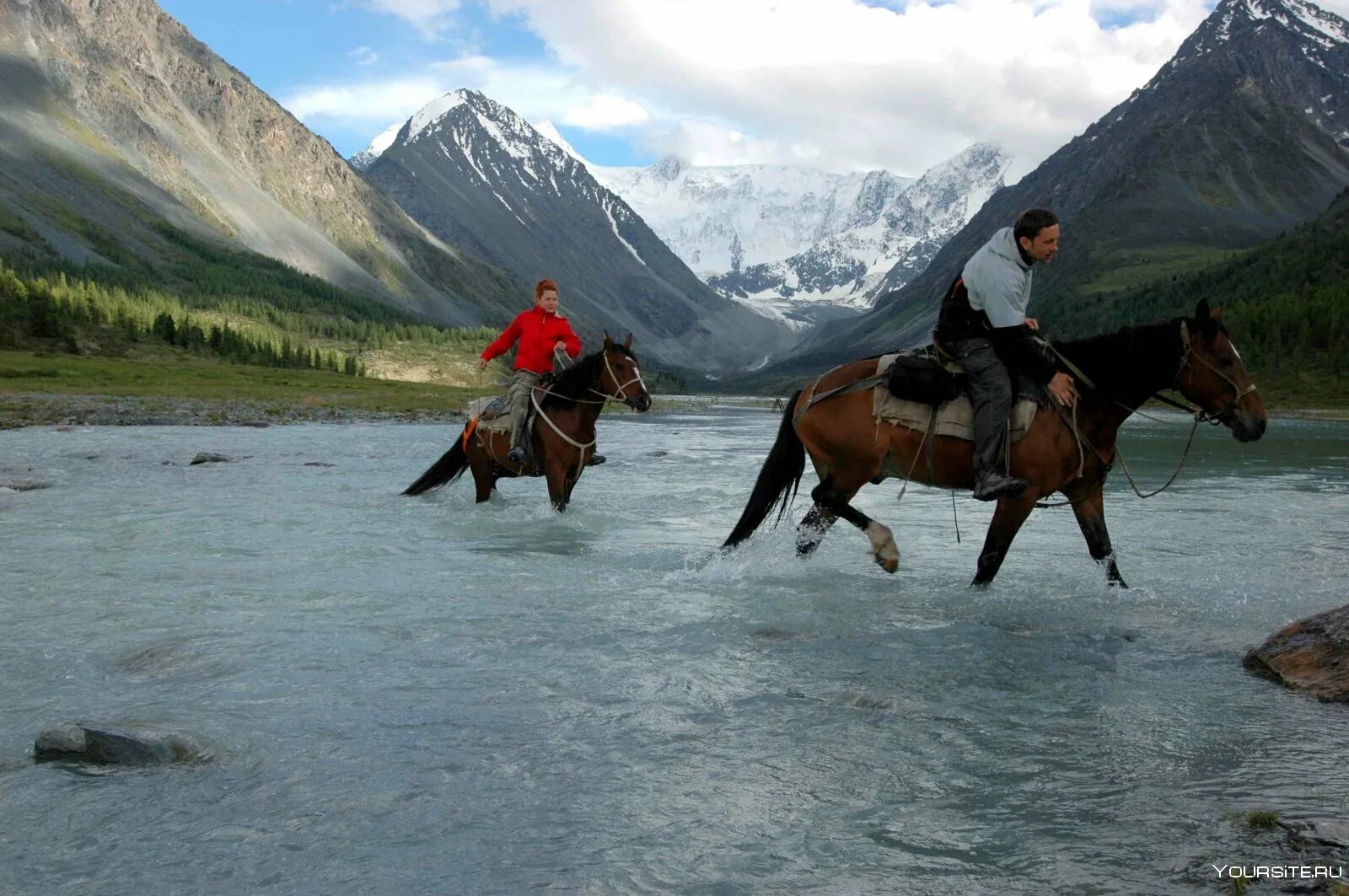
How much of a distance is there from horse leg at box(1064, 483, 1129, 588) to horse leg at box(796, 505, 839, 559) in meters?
2.77

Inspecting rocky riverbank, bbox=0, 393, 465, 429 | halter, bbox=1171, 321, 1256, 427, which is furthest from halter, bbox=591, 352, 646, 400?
A: rocky riverbank, bbox=0, 393, 465, 429

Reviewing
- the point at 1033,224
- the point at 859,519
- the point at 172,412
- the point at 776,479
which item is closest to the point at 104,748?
the point at 859,519

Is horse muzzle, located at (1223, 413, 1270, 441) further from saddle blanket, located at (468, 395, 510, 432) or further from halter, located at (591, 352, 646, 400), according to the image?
saddle blanket, located at (468, 395, 510, 432)

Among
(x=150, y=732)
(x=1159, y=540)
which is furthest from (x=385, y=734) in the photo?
(x=1159, y=540)

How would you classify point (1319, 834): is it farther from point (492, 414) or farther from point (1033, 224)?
point (492, 414)

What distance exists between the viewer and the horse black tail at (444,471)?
1884 cm

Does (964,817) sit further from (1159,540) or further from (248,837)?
(1159,540)

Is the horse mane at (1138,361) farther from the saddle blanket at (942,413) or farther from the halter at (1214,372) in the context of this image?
the saddle blanket at (942,413)

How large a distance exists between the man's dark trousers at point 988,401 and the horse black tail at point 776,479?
2398mm

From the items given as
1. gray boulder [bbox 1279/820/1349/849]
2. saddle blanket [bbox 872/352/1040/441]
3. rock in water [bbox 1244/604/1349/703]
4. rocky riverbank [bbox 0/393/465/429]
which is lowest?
rocky riverbank [bbox 0/393/465/429]

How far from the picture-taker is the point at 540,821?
520 cm

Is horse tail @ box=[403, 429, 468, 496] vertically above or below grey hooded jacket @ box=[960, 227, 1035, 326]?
below

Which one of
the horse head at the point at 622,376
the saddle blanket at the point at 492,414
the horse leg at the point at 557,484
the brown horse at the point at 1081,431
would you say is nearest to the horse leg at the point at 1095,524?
the brown horse at the point at 1081,431

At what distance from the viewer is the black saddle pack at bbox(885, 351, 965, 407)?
11234 millimetres
